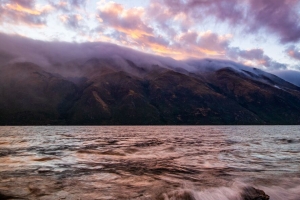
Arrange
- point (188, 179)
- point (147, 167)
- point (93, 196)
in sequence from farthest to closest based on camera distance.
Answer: point (147, 167), point (188, 179), point (93, 196)

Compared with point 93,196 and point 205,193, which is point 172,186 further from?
point 93,196

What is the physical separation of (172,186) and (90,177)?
7614 millimetres

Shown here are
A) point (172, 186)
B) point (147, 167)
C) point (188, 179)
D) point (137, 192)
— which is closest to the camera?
point (137, 192)

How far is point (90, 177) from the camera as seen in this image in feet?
73.2

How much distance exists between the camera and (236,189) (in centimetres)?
1786

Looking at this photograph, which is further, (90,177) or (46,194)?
(90,177)

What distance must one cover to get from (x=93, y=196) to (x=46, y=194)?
3.18 meters

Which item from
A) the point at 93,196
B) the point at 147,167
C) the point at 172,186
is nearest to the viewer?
the point at 93,196

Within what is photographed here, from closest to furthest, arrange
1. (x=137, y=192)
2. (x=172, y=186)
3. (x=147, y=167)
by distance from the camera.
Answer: (x=137, y=192) < (x=172, y=186) < (x=147, y=167)

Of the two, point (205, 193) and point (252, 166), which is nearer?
point (205, 193)

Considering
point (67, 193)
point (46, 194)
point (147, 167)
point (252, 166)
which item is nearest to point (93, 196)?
point (67, 193)

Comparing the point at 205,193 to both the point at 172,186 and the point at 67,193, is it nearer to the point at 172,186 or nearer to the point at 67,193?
the point at 172,186

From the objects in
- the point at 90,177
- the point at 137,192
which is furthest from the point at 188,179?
the point at 90,177

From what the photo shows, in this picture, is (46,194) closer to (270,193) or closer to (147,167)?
(147,167)
